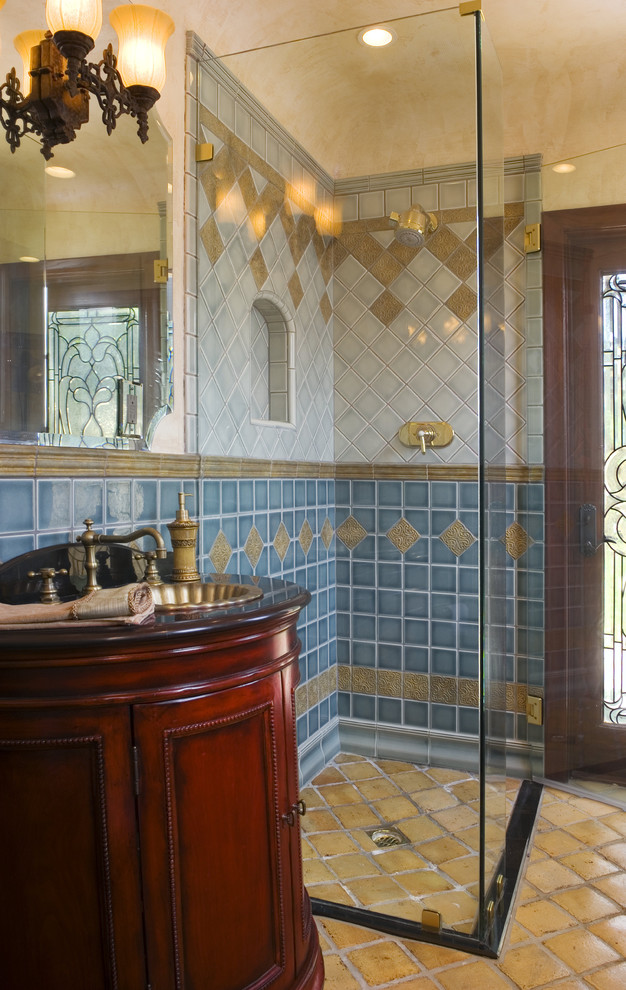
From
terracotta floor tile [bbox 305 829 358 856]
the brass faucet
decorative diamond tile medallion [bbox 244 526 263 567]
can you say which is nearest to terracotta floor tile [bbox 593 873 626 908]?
terracotta floor tile [bbox 305 829 358 856]

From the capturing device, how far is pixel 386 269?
1997 mm

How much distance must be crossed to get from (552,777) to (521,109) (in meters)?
2.57

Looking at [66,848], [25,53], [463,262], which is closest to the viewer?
[66,848]

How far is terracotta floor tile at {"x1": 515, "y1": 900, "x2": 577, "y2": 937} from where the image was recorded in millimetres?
1891

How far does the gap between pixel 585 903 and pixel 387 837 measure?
574 millimetres

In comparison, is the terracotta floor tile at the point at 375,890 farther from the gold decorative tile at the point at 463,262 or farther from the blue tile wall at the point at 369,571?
the gold decorative tile at the point at 463,262

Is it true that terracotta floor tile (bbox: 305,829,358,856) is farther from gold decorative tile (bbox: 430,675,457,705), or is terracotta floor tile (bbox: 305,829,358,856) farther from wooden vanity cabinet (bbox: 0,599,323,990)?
wooden vanity cabinet (bbox: 0,599,323,990)

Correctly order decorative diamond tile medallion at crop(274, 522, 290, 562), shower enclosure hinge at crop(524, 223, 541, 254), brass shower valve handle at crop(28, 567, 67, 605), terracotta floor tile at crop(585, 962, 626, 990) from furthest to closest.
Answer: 1. shower enclosure hinge at crop(524, 223, 541, 254)
2. decorative diamond tile medallion at crop(274, 522, 290, 562)
3. terracotta floor tile at crop(585, 962, 626, 990)
4. brass shower valve handle at crop(28, 567, 67, 605)

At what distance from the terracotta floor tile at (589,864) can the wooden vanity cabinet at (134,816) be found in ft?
4.09

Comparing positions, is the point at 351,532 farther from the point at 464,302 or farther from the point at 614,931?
the point at 614,931

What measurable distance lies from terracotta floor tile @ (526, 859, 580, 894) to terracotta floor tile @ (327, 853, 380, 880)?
512 mm

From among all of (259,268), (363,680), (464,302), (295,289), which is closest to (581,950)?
(363,680)

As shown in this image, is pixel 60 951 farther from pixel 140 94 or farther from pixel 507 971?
pixel 140 94

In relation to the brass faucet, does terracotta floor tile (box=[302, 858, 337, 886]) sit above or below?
below
